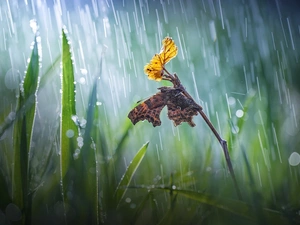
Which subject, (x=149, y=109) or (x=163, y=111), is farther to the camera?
(x=163, y=111)

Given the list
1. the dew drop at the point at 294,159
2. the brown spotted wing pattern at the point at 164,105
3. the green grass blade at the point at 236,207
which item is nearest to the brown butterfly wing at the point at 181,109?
the brown spotted wing pattern at the point at 164,105

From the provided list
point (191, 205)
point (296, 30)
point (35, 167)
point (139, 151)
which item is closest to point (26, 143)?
point (35, 167)

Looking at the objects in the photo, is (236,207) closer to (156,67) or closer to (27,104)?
(156,67)

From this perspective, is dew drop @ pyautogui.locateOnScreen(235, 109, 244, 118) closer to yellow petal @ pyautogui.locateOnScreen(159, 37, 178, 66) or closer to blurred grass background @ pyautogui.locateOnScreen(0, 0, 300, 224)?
blurred grass background @ pyautogui.locateOnScreen(0, 0, 300, 224)

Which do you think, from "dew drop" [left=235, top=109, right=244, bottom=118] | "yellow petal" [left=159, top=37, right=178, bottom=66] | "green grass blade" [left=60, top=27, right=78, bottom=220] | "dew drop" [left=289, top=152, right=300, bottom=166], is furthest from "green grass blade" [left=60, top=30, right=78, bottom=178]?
"dew drop" [left=289, top=152, right=300, bottom=166]

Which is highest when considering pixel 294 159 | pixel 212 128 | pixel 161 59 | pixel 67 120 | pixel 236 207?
pixel 161 59

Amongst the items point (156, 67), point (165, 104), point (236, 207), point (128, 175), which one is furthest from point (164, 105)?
point (236, 207)

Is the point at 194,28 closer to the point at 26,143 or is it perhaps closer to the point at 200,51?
the point at 200,51

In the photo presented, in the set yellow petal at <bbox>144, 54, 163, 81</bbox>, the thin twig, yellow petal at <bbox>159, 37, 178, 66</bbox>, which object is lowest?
the thin twig
